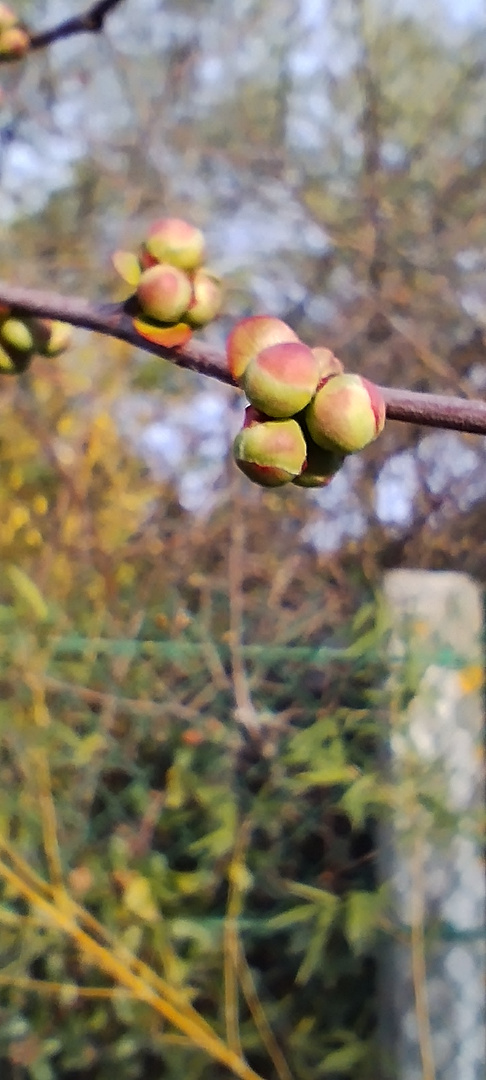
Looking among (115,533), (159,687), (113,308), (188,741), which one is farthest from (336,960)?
(113,308)

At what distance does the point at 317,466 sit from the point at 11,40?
47 centimetres

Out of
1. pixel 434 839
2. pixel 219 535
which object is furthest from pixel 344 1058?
pixel 219 535

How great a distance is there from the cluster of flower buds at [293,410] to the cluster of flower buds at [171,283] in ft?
0.13

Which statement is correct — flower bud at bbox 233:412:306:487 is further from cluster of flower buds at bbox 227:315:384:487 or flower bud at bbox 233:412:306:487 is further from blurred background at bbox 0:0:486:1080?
blurred background at bbox 0:0:486:1080

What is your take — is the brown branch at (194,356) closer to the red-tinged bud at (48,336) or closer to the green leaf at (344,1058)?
the red-tinged bud at (48,336)

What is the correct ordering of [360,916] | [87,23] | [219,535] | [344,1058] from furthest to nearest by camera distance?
[219,535] < [344,1058] < [360,916] < [87,23]

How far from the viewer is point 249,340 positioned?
12.5 inches

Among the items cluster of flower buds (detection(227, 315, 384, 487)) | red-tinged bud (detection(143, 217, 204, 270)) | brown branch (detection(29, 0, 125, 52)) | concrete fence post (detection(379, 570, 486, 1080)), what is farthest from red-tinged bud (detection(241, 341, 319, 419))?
concrete fence post (detection(379, 570, 486, 1080))

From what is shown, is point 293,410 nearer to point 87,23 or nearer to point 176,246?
point 176,246

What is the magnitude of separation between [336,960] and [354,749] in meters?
0.30

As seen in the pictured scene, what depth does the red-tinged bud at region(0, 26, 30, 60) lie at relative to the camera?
63 cm

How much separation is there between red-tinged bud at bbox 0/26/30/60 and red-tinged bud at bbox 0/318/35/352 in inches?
12.2

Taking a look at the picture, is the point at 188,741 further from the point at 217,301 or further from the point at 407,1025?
the point at 217,301

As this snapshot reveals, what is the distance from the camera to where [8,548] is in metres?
1.59
